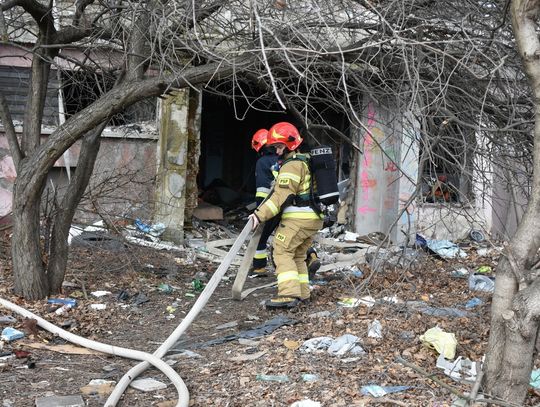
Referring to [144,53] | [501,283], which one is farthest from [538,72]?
[144,53]

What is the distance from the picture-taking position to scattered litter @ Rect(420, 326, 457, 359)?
5070 millimetres

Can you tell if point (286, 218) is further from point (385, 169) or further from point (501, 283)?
point (385, 169)

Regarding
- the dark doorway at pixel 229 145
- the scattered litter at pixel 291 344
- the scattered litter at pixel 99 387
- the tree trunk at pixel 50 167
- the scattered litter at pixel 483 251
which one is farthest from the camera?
the dark doorway at pixel 229 145

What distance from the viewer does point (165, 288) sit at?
7914 millimetres

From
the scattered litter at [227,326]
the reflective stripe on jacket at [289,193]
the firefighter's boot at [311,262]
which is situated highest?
the reflective stripe on jacket at [289,193]

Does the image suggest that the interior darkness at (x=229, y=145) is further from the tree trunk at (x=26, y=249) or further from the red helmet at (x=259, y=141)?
the tree trunk at (x=26, y=249)

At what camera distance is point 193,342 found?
19.7ft

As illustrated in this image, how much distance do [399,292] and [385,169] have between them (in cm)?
506

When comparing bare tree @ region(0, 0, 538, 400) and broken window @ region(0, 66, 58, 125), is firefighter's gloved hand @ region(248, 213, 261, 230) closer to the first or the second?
bare tree @ region(0, 0, 538, 400)

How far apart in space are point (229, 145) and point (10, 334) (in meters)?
11.2

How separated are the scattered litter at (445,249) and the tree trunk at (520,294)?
6299mm

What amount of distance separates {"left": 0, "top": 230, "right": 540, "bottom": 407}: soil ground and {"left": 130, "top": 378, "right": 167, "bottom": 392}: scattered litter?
64 mm

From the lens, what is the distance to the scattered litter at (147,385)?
191 inches

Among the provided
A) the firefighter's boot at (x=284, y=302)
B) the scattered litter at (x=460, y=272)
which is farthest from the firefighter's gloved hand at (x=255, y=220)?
the scattered litter at (x=460, y=272)
